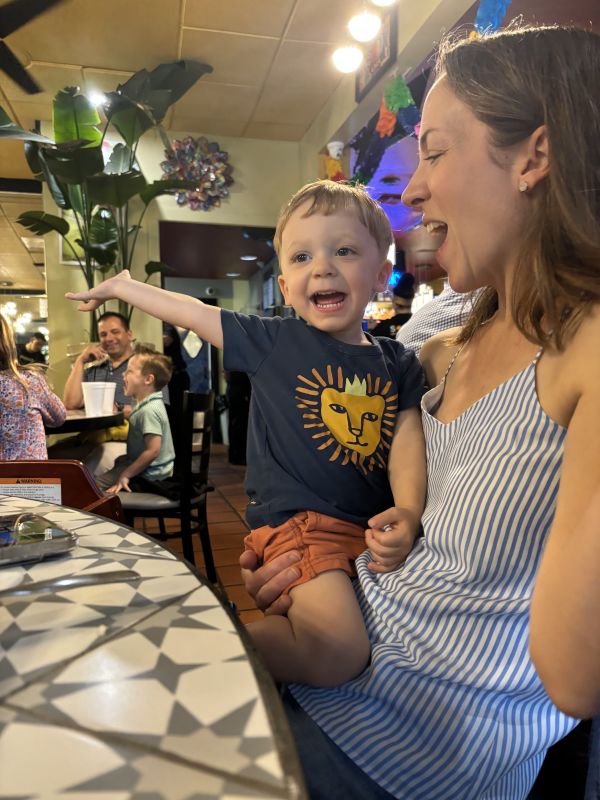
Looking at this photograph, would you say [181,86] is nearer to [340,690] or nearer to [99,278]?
[99,278]

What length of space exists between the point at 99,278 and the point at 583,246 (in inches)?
217

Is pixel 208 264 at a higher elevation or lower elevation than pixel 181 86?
lower

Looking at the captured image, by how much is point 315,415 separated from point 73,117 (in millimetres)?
4361

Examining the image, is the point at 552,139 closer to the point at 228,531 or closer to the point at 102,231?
the point at 228,531

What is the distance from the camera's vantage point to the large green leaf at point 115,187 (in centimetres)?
425

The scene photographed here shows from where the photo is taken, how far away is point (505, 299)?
35.2 inches

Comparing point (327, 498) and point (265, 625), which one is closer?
point (265, 625)

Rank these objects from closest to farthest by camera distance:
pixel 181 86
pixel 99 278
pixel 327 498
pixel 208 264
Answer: pixel 327 498, pixel 181 86, pixel 99 278, pixel 208 264

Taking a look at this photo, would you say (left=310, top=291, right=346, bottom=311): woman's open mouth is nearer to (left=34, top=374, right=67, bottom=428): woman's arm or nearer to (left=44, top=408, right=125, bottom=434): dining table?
(left=44, top=408, right=125, bottom=434): dining table

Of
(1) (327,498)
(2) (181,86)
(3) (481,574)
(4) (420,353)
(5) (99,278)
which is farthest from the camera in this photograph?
(5) (99,278)

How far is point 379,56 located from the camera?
13.0ft

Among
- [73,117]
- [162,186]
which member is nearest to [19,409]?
[162,186]

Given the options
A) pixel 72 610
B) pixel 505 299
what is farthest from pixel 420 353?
pixel 72 610

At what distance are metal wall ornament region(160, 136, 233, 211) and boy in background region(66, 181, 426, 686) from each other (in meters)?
4.89
